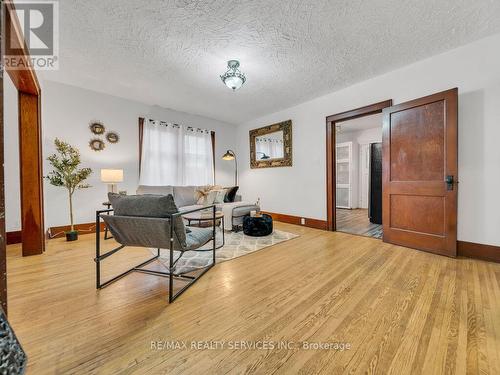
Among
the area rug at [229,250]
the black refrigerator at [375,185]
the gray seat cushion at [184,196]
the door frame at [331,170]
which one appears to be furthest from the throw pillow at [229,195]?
the black refrigerator at [375,185]

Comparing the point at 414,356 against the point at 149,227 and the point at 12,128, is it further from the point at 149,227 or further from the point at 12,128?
the point at 12,128

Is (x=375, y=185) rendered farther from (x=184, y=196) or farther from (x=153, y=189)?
(x=153, y=189)

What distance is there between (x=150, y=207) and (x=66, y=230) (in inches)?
117

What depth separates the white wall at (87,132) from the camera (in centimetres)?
339

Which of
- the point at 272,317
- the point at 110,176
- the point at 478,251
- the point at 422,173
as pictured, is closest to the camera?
the point at 272,317

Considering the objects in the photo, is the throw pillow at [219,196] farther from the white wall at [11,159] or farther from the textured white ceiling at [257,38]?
the white wall at [11,159]

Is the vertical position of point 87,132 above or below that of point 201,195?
above

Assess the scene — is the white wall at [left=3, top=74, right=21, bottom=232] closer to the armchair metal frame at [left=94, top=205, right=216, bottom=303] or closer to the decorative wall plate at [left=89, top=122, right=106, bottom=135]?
the decorative wall plate at [left=89, top=122, right=106, bottom=135]

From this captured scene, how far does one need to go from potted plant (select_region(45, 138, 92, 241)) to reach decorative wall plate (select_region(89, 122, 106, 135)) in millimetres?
484

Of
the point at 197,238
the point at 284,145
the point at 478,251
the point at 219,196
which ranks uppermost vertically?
the point at 284,145

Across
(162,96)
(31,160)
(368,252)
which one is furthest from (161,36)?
(368,252)

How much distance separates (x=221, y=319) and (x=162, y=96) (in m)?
3.91

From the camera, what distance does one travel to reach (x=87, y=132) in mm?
3693

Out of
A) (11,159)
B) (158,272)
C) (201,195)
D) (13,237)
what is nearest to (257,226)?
(201,195)
